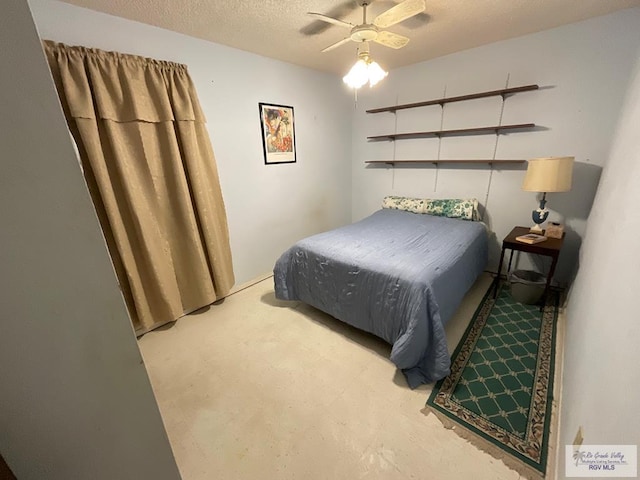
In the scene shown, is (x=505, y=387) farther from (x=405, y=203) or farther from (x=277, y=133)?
(x=277, y=133)

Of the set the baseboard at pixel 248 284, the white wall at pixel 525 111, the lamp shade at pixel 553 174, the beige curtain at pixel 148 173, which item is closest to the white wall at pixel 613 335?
the lamp shade at pixel 553 174

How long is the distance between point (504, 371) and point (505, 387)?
0.46ft

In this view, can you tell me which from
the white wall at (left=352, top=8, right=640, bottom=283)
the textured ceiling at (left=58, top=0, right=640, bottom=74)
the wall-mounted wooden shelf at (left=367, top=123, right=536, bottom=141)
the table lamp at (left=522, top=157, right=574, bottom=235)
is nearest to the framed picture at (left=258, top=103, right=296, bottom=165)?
the textured ceiling at (left=58, top=0, right=640, bottom=74)

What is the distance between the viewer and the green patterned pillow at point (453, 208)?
9.43 feet

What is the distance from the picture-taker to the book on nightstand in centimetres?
224

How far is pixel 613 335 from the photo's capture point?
880mm

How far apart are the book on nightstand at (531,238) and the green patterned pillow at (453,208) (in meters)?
0.58

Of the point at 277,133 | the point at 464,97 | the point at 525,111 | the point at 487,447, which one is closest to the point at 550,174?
the point at 525,111

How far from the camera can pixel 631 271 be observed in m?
0.87

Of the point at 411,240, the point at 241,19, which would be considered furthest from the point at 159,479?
the point at 241,19

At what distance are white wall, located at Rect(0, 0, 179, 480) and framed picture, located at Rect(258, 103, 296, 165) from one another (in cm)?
248

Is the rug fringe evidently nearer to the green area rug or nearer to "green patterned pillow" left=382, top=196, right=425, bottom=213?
the green area rug

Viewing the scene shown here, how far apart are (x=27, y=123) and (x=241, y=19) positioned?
79.5 inches

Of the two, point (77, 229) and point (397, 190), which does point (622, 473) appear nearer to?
point (77, 229)
